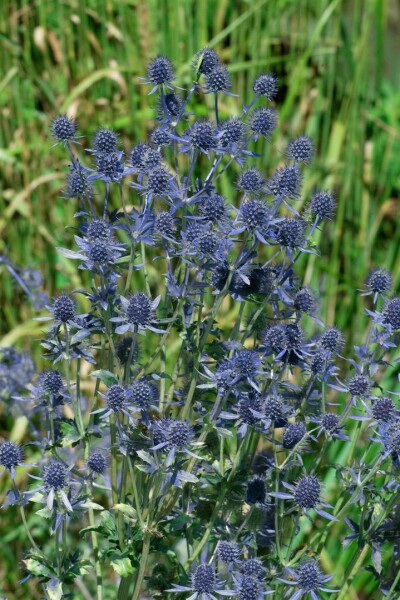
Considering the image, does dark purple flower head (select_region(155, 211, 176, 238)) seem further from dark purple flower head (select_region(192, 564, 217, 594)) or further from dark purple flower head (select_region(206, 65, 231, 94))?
dark purple flower head (select_region(192, 564, 217, 594))

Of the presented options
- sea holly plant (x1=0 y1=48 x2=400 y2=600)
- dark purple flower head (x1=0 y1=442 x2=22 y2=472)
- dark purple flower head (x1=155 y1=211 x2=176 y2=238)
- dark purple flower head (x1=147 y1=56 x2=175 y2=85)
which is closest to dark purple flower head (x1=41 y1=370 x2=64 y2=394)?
sea holly plant (x1=0 y1=48 x2=400 y2=600)

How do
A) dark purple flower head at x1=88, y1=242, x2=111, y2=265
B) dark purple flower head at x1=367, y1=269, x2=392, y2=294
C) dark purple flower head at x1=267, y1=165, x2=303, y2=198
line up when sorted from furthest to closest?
dark purple flower head at x1=367, y1=269, x2=392, y2=294 < dark purple flower head at x1=267, y1=165, x2=303, y2=198 < dark purple flower head at x1=88, y1=242, x2=111, y2=265

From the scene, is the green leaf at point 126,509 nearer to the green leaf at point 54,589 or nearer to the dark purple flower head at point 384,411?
the green leaf at point 54,589

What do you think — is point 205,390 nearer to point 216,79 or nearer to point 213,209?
point 213,209

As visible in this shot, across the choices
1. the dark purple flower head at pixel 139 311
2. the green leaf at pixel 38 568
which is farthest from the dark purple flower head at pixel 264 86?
the green leaf at pixel 38 568

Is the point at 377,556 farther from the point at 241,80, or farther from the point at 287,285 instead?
the point at 241,80

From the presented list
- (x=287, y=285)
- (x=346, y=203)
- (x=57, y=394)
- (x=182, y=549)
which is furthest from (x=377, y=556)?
(x=346, y=203)
